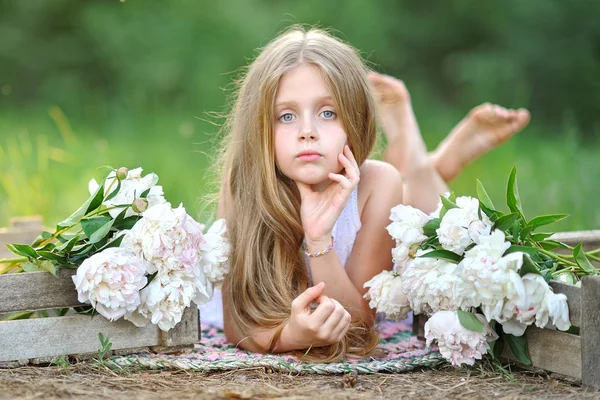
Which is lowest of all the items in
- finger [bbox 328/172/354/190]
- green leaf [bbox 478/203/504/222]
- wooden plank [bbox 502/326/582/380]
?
wooden plank [bbox 502/326/582/380]

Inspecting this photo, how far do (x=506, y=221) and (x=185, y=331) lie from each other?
2.86 ft

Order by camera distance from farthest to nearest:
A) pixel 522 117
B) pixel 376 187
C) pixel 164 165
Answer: pixel 164 165
pixel 522 117
pixel 376 187

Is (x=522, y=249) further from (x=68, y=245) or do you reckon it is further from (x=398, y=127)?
(x=398, y=127)

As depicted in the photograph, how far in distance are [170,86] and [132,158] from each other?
2.30m

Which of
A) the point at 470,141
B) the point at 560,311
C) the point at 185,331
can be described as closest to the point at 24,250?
the point at 185,331

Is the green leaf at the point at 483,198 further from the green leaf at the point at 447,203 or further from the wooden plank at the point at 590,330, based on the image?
the wooden plank at the point at 590,330

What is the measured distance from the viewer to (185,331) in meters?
2.01

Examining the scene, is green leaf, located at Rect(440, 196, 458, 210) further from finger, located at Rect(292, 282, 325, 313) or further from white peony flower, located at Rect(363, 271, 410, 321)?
finger, located at Rect(292, 282, 325, 313)

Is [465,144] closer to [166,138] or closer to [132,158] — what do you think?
[132,158]

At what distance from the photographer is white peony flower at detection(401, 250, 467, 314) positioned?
176cm

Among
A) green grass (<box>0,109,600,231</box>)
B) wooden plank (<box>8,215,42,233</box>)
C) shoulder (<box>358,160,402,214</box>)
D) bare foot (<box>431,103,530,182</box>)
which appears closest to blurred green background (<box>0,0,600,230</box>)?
green grass (<box>0,109,600,231</box>)

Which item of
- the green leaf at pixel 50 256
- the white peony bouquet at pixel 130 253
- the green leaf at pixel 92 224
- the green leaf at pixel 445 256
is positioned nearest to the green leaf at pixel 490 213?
the green leaf at pixel 445 256

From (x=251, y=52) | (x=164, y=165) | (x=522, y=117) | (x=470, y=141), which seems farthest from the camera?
(x=251, y=52)

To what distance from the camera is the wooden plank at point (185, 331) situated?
198cm
